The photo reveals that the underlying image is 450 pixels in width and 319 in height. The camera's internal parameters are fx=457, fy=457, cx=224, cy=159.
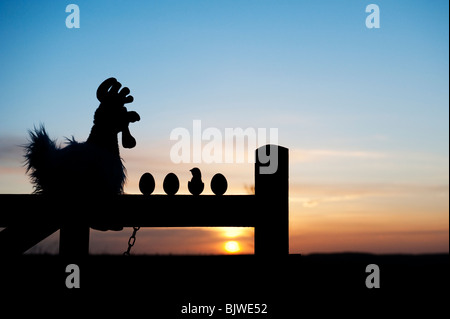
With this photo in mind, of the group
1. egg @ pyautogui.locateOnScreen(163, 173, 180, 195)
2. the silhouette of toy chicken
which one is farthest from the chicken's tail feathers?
Result: egg @ pyautogui.locateOnScreen(163, 173, 180, 195)

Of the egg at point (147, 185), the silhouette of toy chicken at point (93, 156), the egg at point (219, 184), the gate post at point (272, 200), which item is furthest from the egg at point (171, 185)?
the gate post at point (272, 200)

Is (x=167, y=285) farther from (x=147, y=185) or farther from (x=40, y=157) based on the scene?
(x=40, y=157)

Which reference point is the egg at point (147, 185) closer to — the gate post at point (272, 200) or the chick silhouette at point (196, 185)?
the chick silhouette at point (196, 185)

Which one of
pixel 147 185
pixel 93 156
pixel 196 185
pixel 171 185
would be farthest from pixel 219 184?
pixel 93 156

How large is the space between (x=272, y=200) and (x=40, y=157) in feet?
6.81

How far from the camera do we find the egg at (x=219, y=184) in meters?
3.67

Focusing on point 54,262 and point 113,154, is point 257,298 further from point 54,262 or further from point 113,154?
point 113,154

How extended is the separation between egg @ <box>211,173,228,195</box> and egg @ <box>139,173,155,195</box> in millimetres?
487

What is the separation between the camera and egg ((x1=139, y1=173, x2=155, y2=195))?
3662 millimetres

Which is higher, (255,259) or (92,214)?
(92,214)
